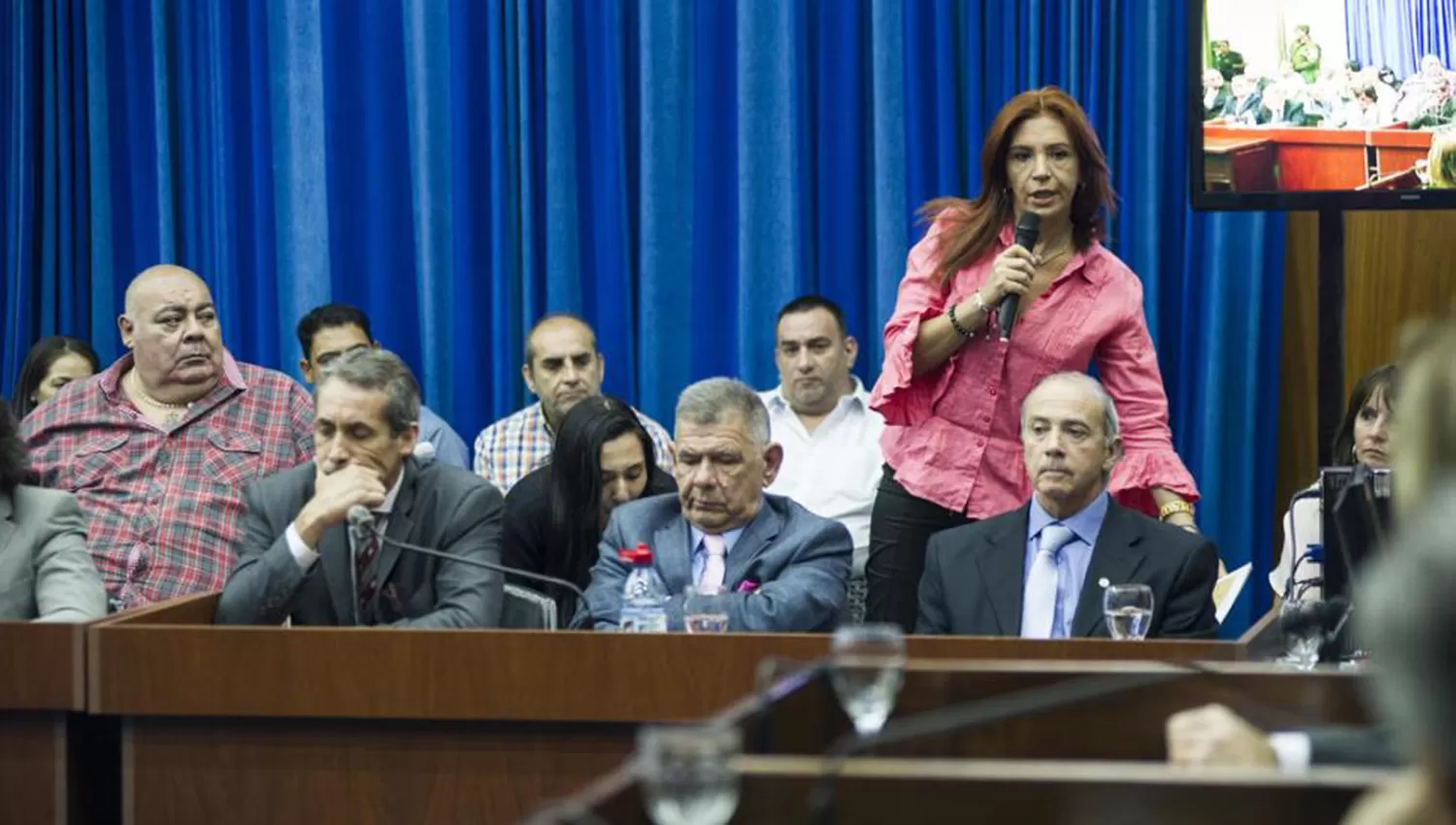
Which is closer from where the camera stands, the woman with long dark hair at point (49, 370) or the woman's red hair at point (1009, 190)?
the woman's red hair at point (1009, 190)

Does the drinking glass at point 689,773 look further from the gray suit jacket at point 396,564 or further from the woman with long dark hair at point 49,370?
the woman with long dark hair at point 49,370

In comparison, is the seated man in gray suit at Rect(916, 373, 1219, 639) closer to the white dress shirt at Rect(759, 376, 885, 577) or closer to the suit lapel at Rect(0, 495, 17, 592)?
the white dress shirt at Rect(759, 376, 885, 577)

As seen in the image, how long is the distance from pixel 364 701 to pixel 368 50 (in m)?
3.21

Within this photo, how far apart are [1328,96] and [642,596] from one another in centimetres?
207

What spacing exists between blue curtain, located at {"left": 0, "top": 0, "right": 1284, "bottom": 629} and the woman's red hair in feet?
4.86

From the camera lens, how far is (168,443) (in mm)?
4555

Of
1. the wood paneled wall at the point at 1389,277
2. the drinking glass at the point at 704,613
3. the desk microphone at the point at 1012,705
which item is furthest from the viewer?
the wood paneled wall at the point at 1389,277

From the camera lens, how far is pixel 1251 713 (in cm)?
216

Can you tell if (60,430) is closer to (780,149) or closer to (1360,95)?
(780,149)

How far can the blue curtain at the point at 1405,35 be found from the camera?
4.54 meters

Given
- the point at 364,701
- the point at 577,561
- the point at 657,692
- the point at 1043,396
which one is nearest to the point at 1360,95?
the point at 1043,396

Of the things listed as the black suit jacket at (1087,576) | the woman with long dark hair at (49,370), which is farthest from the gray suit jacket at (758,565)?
the woman with long dark hair at (49,370)

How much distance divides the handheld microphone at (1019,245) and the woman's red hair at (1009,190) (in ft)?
0.40

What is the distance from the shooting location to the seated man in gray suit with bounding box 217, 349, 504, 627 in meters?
3.62
